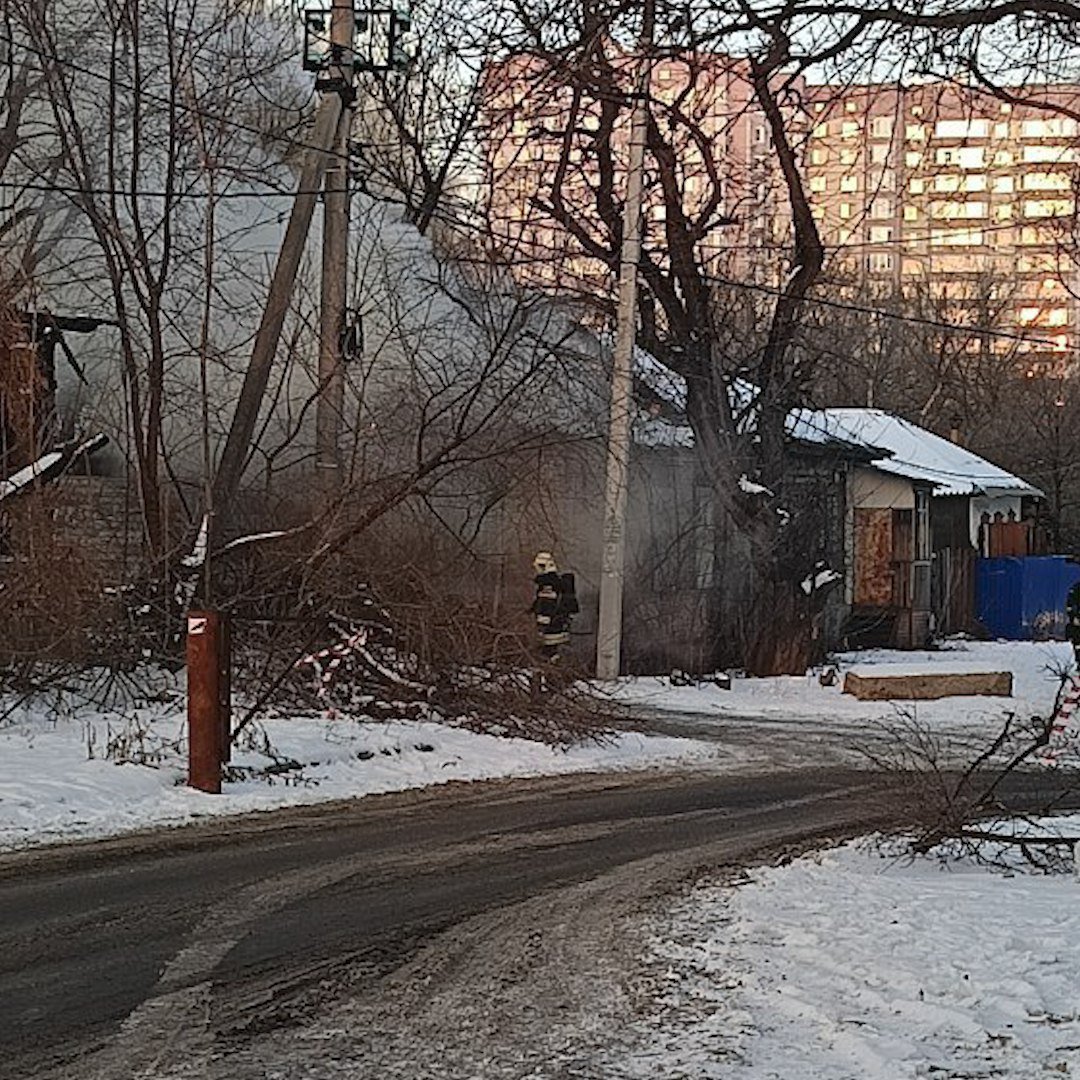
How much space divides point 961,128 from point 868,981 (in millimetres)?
8319

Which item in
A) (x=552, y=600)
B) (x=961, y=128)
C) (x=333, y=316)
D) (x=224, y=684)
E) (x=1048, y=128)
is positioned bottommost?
(x=224, y=684)

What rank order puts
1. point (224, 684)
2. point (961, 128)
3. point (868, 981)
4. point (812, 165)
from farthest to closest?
point (812, 165), point (961, 128), point (224, 684), point (868, 981)

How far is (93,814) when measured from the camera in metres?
11.0

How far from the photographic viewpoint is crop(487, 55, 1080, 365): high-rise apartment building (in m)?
12.0

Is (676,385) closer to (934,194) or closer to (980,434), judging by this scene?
(934,194)

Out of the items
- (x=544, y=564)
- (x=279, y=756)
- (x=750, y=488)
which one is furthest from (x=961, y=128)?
(x=750, y=488)

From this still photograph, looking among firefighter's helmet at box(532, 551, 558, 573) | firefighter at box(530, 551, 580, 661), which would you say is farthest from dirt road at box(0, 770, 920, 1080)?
firefighter's helmet at box(532, 551, 558, 573)

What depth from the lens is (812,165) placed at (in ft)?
65.0

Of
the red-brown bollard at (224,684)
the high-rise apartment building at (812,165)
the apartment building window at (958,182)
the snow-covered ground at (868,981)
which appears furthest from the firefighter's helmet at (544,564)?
the snow-covered ground at (868,981)

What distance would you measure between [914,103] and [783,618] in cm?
1404

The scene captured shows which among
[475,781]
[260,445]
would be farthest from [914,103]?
[260,445]

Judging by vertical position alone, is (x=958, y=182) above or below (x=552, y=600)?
above

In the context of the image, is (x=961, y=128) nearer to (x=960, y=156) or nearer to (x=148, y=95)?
(x=960, y=156)

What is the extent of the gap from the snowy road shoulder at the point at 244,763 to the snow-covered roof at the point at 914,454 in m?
16.9
